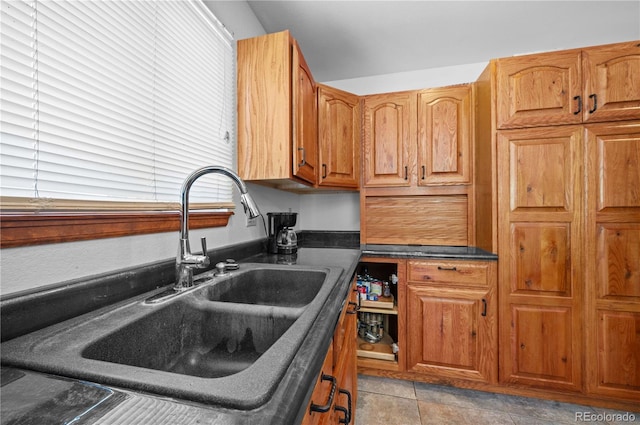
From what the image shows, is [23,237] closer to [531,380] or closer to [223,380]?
[223,380]

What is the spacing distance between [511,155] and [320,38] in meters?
1.60

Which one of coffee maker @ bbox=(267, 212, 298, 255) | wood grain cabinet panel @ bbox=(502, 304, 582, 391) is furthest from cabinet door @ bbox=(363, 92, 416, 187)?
wood grain cabinet panel @ bbox=(502, 304, 582, 391)

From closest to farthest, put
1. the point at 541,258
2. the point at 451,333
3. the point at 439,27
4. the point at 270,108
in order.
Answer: the point at 270,108 → the point at 541,258 → the point at 451,333 → the point at 439,27

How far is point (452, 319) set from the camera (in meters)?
1.82

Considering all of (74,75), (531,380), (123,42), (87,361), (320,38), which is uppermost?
(320,38)

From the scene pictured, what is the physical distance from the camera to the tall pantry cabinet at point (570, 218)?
1.59m

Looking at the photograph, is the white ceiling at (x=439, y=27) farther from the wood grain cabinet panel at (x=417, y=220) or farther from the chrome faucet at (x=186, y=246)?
the chrome faucet at (x=186, y=246)

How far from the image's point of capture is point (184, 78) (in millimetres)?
1153

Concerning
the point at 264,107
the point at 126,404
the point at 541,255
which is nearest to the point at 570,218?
the point at 541,255

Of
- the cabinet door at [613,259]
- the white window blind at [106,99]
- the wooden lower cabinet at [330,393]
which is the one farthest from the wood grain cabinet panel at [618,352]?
the white window blind at [106,99]

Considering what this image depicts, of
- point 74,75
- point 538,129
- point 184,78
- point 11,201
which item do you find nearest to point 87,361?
point 11,201

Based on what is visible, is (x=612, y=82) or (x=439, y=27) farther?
(x=439, y=27)

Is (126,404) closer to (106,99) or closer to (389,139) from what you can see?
(106,99)

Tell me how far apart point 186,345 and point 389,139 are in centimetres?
199
